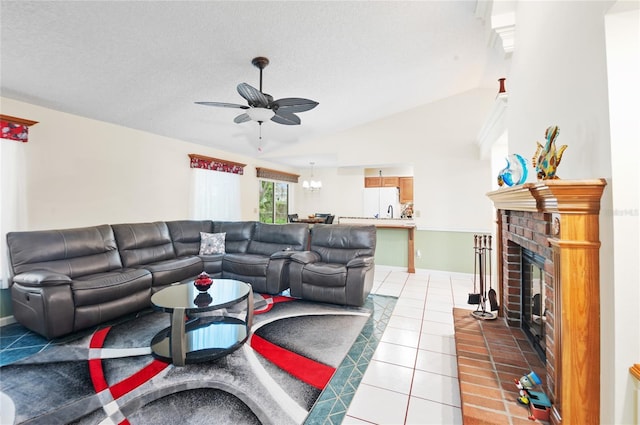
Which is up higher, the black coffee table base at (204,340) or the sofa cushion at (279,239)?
the sofa cushion at (279,239)

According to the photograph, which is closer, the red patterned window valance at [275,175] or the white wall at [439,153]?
the white wall at [439,153]

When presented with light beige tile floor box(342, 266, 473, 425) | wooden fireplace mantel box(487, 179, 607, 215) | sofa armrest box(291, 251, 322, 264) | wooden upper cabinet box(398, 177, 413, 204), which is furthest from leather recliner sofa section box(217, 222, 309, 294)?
wooden upper cabinet box(398, 177, 413, 204)

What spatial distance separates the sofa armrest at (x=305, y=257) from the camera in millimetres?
3704

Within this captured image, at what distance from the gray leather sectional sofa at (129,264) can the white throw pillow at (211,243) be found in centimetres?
12

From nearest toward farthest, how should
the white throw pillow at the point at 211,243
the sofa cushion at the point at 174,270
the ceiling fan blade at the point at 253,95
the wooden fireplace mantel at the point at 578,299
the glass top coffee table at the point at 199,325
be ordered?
the wooden fireplace mantel at the point at 578,299 < the glass top coffee table at the point at 199,325 < the ceiling fan blade at the point at 253,95 < the sofa cushion at the point at 174,270 < the white throw pillow at the point at 211,243

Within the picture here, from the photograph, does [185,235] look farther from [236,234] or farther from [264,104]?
[264,104]

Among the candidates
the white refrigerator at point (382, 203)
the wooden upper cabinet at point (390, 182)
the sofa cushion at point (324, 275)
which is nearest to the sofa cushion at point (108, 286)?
the sofa cushion at point (324, 275)

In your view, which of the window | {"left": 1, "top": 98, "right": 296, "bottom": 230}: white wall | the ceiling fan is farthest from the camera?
the window

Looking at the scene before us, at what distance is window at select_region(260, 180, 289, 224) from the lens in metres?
6.94

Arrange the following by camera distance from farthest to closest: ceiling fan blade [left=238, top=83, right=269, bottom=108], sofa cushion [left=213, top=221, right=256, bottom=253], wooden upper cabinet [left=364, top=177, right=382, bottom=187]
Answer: wooden upper cabinet [left=364, top=177, right=382, bottom=187] < sofa cushion [left=213, top=221, right=256, bottom=253] < ceiling fan blade [left=238, top=83, right=269, bottom=108]

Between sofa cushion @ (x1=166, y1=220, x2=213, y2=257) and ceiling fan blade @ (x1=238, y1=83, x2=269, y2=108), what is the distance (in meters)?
2.71

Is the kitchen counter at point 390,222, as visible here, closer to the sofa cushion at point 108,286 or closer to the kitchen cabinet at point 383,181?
the kitchen cabinet at point 383,181

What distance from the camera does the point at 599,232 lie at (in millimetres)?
1188

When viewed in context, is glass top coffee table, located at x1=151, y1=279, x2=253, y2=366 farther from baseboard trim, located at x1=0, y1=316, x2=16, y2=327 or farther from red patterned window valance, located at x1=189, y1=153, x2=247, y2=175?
red patterned window valance, located at x1=189, y1=153, x2=247, y2=175
